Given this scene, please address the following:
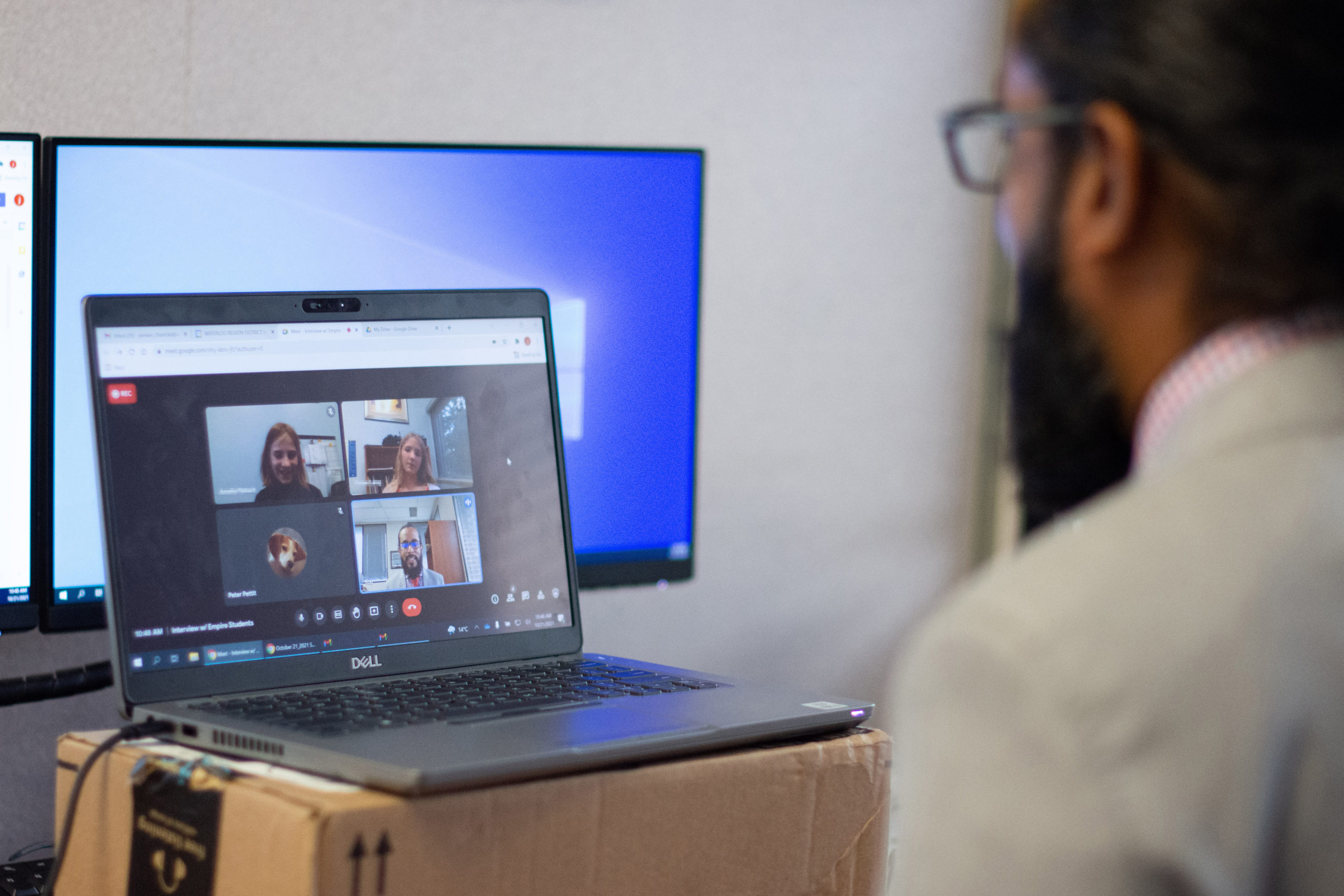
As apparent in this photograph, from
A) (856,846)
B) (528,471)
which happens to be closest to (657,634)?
(528,471)

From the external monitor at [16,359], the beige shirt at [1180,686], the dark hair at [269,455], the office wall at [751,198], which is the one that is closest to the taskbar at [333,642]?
the dark hair at [269,455]

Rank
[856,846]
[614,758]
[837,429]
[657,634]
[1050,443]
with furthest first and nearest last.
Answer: [837,429] → [657,634] → [856,846] → [614,758] → [1050,443]

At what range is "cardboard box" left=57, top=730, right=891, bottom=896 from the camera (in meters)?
0.66

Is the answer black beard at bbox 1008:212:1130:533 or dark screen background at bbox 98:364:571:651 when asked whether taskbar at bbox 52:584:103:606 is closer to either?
dark screen background at bbox 98:364:571:651

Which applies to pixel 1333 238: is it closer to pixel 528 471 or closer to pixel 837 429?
pixel 528 471

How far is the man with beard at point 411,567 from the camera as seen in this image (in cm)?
92

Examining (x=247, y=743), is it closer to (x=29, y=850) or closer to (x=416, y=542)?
(x=416, y=542)

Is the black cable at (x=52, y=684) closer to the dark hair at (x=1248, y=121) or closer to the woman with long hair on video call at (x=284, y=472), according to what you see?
the woman with long hair on video call at (x=284, y=472)

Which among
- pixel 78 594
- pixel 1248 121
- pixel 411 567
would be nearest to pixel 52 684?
pixel 78 594

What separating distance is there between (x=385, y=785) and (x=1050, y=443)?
0.37m

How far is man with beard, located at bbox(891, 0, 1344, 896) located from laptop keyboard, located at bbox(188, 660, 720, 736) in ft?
1.13

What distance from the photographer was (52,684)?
3.21ft

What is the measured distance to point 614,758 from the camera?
2.43 ft

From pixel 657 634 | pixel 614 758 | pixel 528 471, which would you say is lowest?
pixel 657 634
